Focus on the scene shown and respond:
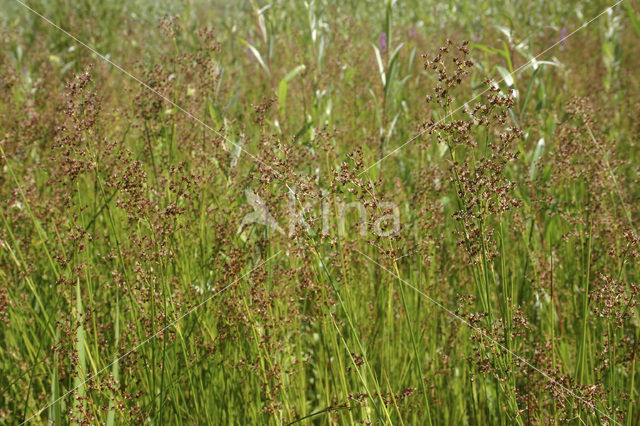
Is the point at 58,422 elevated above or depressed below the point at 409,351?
above

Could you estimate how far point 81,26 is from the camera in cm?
651

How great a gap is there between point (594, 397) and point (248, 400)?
3.34 feet

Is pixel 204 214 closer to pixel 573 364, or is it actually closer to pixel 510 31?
pixel 573 364

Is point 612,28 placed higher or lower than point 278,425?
higher

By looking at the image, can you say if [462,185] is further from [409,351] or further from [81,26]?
[81,26]

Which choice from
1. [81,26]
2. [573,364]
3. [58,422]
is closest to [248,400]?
[58,422]

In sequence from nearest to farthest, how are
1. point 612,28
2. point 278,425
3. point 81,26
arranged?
point 278,425 < point 612,28 < point 81,26

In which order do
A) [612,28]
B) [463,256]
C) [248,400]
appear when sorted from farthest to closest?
1. [612,28]
2. [463,256]
3. [248,400]

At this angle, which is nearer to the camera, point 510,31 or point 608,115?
point 510,31

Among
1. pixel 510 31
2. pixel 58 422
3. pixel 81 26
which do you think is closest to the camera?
pixel 58 422

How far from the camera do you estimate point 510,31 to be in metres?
2.93

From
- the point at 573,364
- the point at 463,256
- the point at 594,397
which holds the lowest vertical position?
the point at 573,364

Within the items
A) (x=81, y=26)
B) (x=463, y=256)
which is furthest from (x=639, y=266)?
(x=81, y=26)

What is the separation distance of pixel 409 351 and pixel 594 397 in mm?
697
